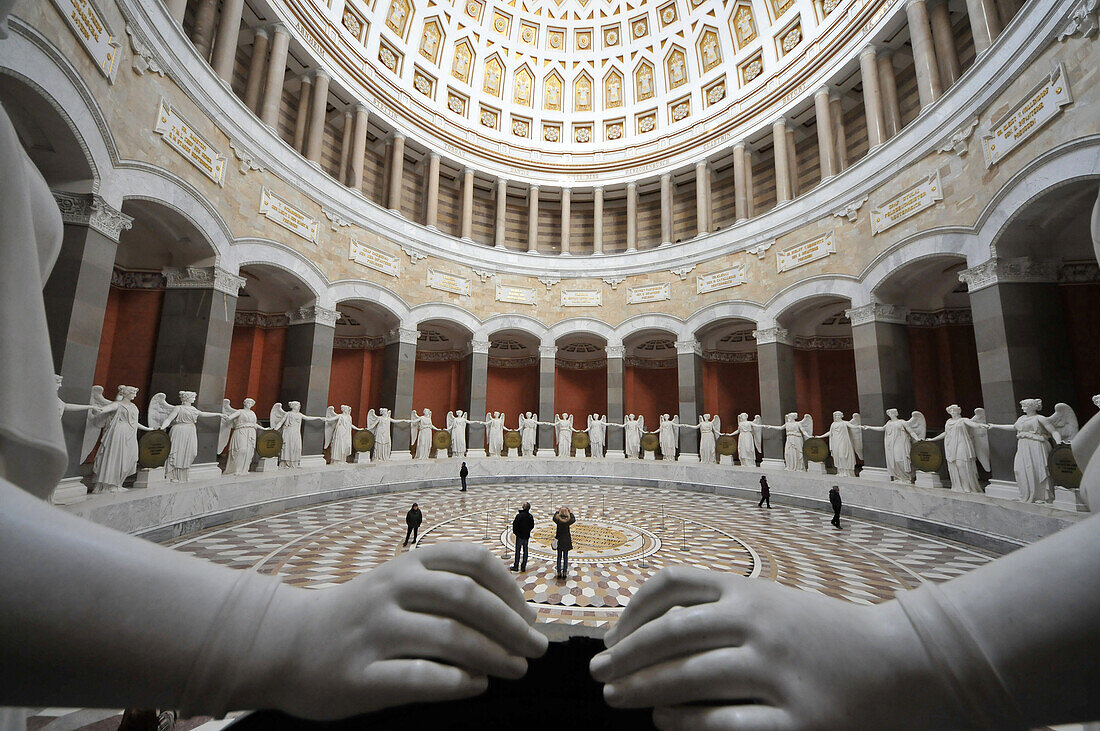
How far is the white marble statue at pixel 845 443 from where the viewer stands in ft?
29.8

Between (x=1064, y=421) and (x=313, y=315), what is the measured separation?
1364 centimetres

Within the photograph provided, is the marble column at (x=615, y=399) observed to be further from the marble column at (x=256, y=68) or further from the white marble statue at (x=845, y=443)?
the marble column at (x=256, y=68)

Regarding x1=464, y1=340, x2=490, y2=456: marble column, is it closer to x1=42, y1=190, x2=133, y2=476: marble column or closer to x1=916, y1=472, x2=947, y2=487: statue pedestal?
x1=42, y1=190, x2=133, y2=476: marble column

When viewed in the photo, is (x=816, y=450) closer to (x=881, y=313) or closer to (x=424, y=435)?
(x=881, y=313)

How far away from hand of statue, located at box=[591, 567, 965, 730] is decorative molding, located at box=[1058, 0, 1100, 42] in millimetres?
9693

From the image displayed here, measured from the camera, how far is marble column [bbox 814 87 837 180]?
11383 millimetres

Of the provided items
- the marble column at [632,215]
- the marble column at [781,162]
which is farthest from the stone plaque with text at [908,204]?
the marble column at [632,215]

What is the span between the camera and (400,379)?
12.1 metres

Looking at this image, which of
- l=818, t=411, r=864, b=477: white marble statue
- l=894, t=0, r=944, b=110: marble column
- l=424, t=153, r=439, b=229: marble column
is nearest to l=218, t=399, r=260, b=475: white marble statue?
l=424, t=153, r=439, b=229: marble column

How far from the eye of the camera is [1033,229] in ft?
22.4

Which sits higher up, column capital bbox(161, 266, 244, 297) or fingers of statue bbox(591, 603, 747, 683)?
column capital bbox(161, 266, 244, 297)

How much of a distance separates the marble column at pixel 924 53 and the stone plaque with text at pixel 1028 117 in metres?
2.30

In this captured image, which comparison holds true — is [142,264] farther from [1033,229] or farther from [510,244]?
[1033,229]

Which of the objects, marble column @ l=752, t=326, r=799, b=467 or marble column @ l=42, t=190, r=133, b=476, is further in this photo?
marble column @ l=752, t=326, r=799, b=467
